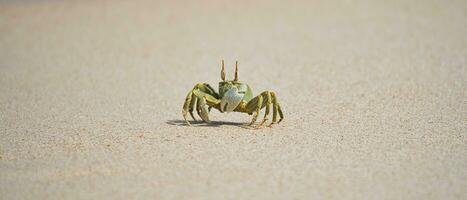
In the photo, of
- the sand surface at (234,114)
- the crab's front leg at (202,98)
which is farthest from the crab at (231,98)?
the sand surface at (234,114)

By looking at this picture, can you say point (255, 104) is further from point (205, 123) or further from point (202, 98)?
point (205, 123)

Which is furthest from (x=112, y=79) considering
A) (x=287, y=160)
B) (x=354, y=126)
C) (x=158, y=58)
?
(x=287, y=160)

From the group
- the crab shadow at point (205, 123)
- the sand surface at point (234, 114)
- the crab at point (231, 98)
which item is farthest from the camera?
the crab shadow at point (205, 123)

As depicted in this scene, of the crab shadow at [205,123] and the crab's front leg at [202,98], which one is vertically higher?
the crab's front leg at [202,98]

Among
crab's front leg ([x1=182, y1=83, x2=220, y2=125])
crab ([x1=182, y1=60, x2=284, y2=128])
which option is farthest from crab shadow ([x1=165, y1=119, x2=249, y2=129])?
crab ([x1=182, y1=60, x2=284, y2=128])

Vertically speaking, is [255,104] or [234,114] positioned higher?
[255,104]

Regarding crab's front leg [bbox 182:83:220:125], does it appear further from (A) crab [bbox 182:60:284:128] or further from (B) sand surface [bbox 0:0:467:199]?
(B) sand surface [bbox 0:0:467:199]

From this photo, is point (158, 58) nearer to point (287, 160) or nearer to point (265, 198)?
point (287, 160)

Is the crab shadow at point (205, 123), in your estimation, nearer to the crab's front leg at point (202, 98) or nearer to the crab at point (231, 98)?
the crab's front leg at point (202, 98)

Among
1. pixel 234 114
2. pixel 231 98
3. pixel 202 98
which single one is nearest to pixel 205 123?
pixel 202 98
